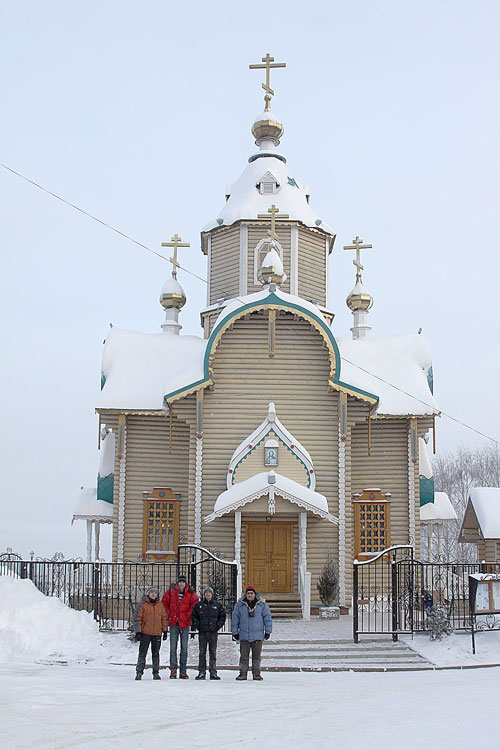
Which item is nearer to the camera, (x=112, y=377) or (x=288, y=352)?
(x=288, y=352)

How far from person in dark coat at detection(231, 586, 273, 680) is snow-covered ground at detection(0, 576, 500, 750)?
0.77ft

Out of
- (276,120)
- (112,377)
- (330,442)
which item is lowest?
(330,442)

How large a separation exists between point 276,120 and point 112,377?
387 inches

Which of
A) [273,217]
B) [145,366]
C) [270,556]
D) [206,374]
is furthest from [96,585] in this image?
[273,217]

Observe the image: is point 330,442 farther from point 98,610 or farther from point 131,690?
point 131,690

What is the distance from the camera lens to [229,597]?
15.0 m

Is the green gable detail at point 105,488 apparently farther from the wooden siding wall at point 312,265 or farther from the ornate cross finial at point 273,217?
the ornate cross finial at point 273,217

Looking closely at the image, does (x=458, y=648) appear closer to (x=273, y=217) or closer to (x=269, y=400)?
(x=269, y=400)

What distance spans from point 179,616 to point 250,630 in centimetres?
104

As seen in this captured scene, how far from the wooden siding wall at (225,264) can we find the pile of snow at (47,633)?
10551mm

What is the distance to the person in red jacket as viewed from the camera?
10266mm

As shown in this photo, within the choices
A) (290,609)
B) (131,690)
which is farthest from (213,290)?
(131,690)

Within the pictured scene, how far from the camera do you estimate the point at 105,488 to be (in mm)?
20531

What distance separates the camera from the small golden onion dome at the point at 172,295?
23891 mm
